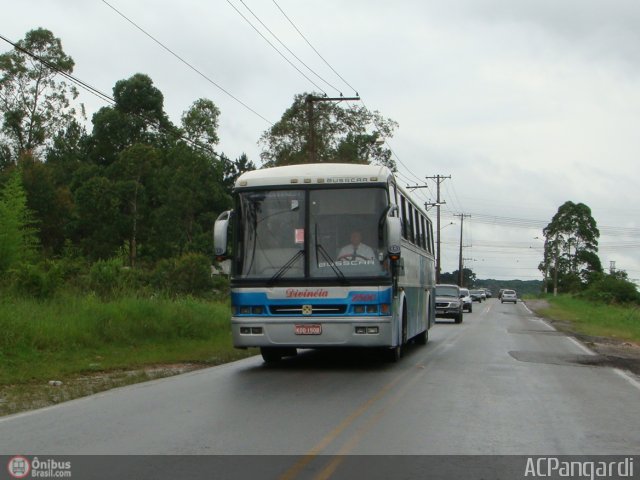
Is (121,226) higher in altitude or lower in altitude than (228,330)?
higher

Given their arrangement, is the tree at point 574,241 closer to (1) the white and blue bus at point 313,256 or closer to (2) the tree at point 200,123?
(2) the tree at point 200,123

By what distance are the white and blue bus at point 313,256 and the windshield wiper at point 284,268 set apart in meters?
0.02

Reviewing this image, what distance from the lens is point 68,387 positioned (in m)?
12.2

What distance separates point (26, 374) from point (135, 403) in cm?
390

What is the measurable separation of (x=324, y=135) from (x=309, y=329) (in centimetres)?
4262

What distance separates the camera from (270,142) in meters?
54.8

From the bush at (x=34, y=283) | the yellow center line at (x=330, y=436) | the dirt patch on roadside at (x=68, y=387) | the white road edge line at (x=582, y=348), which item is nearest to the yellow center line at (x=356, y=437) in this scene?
the yellow center line at (x=330, y=436)

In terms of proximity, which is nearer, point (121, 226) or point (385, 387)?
point (385, 387)

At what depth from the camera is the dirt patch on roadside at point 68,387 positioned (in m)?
10.5

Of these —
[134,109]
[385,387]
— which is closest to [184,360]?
[385,387]

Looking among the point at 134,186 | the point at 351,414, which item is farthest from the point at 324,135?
the point at 351,414
